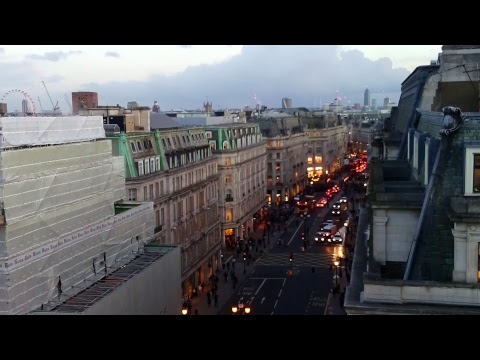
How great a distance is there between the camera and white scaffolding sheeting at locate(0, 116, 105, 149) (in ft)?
70.9

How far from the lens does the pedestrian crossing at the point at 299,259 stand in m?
61.8

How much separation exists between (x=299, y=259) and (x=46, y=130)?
43.1 metres

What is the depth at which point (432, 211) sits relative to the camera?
672 inches

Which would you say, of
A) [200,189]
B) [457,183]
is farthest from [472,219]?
[200,189]

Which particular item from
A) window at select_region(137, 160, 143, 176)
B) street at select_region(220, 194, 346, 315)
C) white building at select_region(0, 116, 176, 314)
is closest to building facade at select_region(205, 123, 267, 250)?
street at select_region(220, 194, 346, 315)

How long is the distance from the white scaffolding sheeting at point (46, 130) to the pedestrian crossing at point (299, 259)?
36.1 meters

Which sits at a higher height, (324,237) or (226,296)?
(324,237)

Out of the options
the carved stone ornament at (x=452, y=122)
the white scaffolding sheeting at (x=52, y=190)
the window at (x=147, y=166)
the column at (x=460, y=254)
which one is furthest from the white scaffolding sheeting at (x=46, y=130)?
the window at (x=147, y=166)

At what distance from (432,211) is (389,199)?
2.17m

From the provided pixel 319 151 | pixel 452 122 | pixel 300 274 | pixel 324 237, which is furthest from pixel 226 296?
pixel 319 151

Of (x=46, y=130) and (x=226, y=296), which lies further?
(x=226, y=296)

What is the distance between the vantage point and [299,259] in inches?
2514

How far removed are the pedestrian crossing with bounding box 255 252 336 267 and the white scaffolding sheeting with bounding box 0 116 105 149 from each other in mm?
36088

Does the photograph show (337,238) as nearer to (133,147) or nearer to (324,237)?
(324,237)
